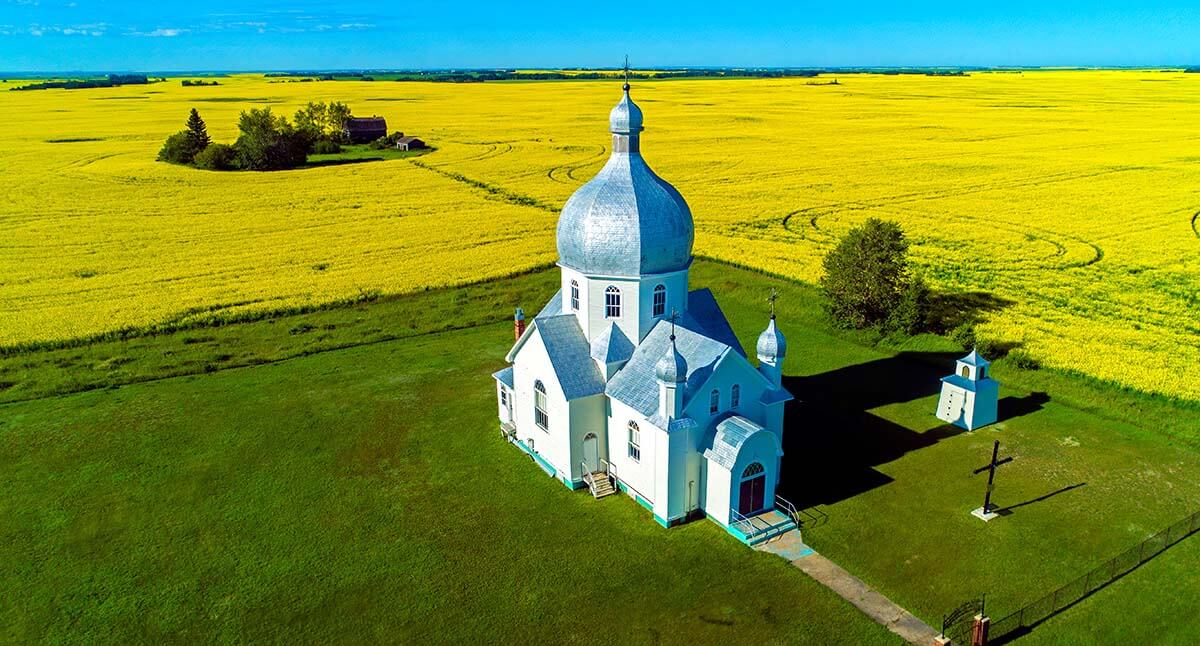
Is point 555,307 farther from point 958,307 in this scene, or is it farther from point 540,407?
point 958,307

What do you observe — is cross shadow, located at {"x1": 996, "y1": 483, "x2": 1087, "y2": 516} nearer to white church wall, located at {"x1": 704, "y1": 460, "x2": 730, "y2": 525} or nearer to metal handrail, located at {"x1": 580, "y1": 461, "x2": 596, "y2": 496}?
white church wall, located at {"x1": 704, "y1": 460, "x2": 730, "y2": 525}

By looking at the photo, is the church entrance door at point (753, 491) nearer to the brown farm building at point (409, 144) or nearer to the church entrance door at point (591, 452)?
the church entrance door at point (591, 452)

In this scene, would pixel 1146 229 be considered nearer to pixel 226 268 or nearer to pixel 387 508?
pixel 387 508

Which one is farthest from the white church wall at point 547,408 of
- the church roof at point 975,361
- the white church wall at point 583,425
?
the church roof at point 975,361

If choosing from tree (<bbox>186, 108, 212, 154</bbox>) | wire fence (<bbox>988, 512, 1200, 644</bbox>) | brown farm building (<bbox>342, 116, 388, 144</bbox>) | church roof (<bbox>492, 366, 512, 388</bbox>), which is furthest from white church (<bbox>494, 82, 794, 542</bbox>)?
brown farm building (<bbox>342, 116, 388, 144</bbox>)

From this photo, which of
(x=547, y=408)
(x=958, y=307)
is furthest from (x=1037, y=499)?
(x=958, y=307)

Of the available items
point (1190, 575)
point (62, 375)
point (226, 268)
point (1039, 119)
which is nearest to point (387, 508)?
point (62, 375)
